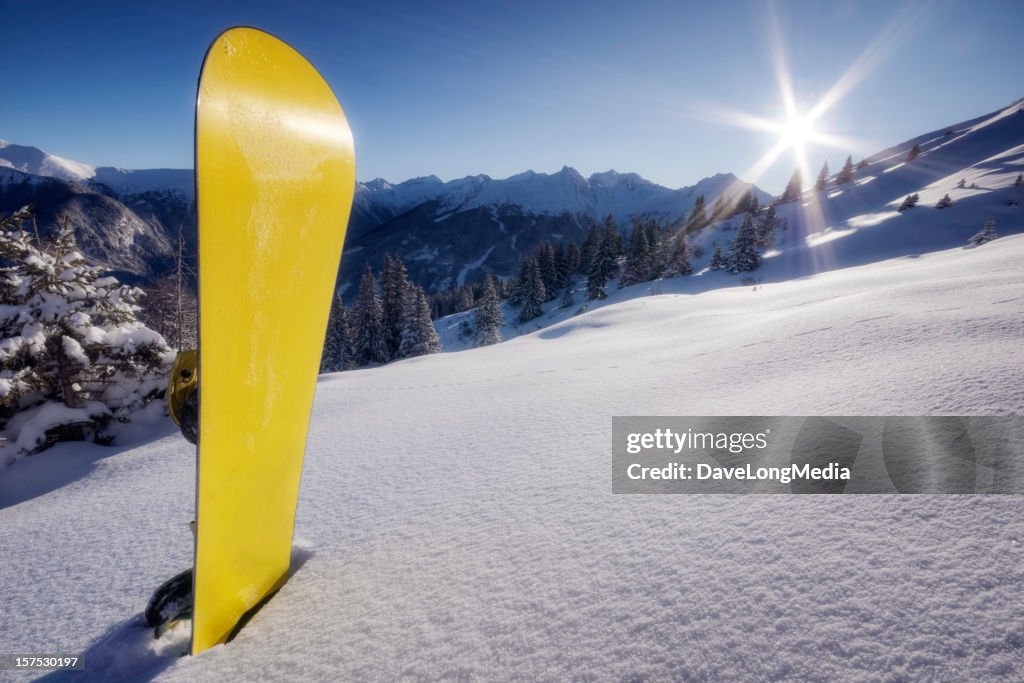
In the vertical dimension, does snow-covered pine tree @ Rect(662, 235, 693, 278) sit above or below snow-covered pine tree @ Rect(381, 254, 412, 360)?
above

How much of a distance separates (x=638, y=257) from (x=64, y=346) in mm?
38415

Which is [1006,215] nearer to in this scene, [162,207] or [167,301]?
[167,301]

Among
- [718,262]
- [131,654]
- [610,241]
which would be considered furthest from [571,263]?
[131,654]

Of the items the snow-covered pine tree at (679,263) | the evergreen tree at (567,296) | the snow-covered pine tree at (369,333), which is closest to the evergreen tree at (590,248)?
the evergreen tree at (567,296)

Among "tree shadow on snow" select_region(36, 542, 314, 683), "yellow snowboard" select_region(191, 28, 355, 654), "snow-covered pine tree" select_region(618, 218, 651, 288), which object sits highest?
"snow-covered pine tree" select_region(618, 218, 651, 288)

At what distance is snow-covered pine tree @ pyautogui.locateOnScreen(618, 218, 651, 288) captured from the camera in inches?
1489

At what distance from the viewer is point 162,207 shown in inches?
7200

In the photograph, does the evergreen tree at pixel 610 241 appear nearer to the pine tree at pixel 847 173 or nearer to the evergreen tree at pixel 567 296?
the evergreen tree at pixel 567 296

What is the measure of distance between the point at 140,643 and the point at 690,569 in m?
2.66

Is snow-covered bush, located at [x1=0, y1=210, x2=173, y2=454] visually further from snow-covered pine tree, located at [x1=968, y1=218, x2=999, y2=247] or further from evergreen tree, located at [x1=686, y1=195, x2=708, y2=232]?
evergreen tree, located at [x1=686, y1=195, x2=708, y2=232]

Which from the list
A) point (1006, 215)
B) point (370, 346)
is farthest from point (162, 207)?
point (1006, 215)

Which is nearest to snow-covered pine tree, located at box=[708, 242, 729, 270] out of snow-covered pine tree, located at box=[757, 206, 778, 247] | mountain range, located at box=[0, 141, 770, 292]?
snow-covered pine tree, located at box=[757, 206, 778, 247]

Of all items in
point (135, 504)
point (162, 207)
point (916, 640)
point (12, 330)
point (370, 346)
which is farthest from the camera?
point (162, 207)

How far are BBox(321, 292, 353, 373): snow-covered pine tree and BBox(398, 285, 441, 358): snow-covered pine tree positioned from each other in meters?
3.96
